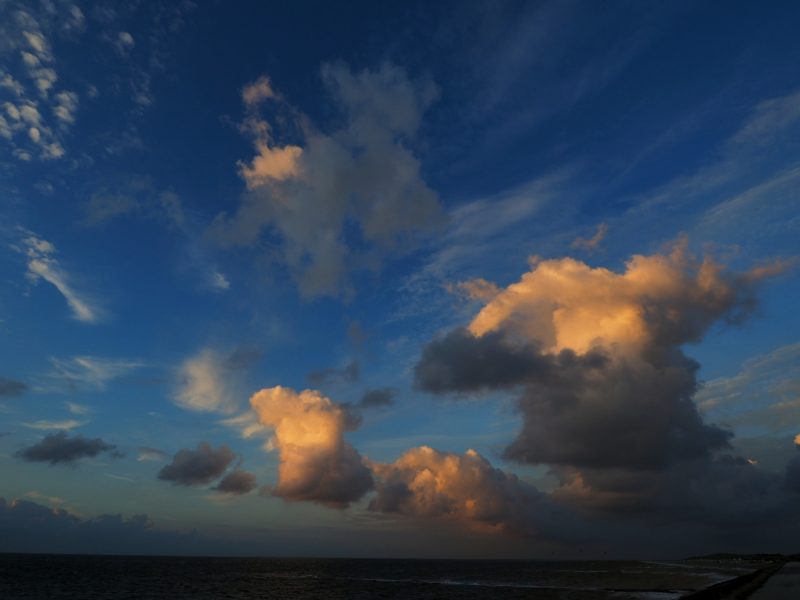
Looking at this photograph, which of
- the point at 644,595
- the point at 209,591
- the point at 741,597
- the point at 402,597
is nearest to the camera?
the point at 741,597

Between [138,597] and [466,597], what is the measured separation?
56.7 m

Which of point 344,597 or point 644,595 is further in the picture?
point 344,597

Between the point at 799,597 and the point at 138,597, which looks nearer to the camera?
the point at 799,597

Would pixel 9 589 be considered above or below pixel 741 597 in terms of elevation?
above

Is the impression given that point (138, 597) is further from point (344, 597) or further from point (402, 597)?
point (402, 597)

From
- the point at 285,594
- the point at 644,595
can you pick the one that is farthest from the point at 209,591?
the point at 644,595

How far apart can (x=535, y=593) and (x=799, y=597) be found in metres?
43.3

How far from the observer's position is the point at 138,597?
95.8m

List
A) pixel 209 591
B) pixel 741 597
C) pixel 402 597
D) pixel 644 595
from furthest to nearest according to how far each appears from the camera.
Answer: pixel 209 591, pixel 402 597, pixel 644 595, pixel 741 597

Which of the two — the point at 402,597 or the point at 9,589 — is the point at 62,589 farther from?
the point at 402,597

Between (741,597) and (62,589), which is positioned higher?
(62,589)

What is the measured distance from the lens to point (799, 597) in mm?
73812

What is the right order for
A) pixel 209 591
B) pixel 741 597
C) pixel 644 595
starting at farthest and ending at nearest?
pixel 209 591 < pixel 644 595 < pixel 741 597

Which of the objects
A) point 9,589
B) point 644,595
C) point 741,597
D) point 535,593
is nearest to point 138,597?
point 9,589
